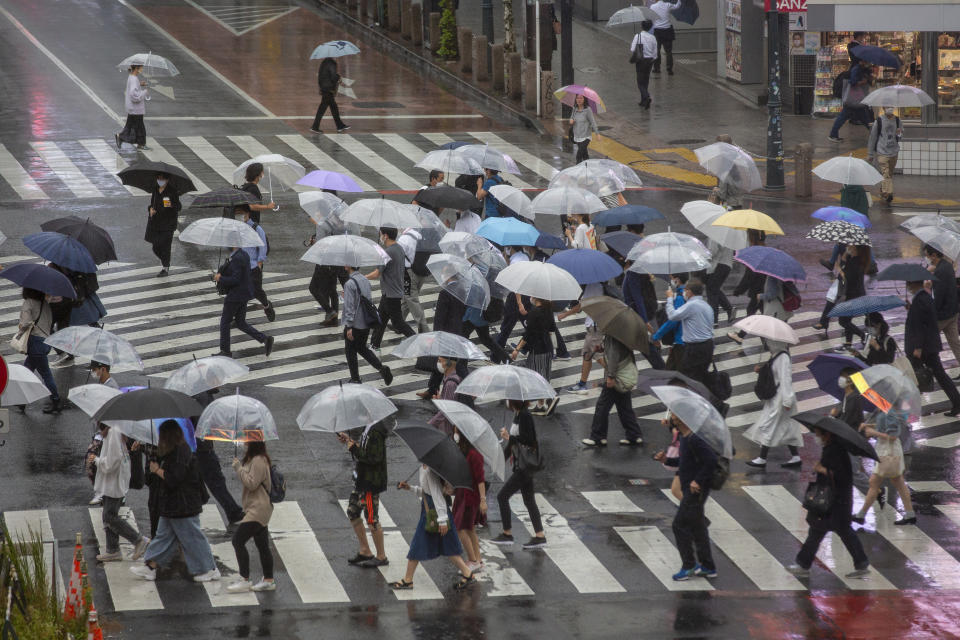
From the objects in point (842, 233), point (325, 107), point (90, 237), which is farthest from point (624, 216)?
point (325, 107)

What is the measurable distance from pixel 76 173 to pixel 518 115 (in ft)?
35.1

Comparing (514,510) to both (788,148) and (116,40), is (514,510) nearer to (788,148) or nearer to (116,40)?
(788,148)

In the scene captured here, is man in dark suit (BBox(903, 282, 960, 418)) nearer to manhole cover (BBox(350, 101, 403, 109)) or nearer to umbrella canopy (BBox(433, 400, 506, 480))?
umbrella canopy (BBox(433, 400, 506, 480))

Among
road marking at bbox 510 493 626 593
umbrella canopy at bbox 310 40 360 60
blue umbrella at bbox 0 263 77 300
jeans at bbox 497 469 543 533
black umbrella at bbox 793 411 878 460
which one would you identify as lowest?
road marking at bbox 510 493 626 593

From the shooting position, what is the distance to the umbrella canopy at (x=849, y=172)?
2159 cm

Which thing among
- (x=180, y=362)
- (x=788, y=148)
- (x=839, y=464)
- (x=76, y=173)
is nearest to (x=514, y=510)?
(x=839, y=464)

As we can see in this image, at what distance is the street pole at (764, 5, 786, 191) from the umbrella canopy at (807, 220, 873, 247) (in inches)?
373

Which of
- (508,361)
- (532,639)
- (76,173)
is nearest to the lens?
(532,639)

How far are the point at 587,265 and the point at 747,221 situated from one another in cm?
282

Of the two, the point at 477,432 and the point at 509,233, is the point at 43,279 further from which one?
the point at 477,432

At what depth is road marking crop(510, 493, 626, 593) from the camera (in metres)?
12.6

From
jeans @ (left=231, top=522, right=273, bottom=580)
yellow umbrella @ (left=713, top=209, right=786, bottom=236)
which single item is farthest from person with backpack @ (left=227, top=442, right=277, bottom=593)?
yellow umbrella @ (left=713, top=209, right=786, bottom=236)

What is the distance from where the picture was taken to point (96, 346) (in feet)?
45.5

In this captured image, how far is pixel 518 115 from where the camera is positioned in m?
34.8
